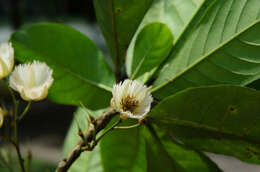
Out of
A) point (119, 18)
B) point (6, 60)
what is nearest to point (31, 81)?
point (6, 60)

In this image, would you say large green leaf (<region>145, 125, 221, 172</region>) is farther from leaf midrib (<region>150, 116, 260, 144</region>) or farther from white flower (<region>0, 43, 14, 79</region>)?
white flower (<region>0, 43, 14, 79</region>)

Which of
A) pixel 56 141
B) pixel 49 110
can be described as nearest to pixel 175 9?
pixel 56 141

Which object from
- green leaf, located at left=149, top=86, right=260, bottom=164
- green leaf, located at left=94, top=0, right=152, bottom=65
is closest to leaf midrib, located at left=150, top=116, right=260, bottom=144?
green leaf, located at left=149, top=86, right=260, bottom=164

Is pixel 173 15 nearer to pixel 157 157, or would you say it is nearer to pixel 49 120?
pixel 157 157

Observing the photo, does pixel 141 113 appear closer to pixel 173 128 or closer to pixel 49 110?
pixel 173 128

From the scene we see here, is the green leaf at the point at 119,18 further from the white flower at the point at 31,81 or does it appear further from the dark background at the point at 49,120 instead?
the dark background at the point at 49,120
